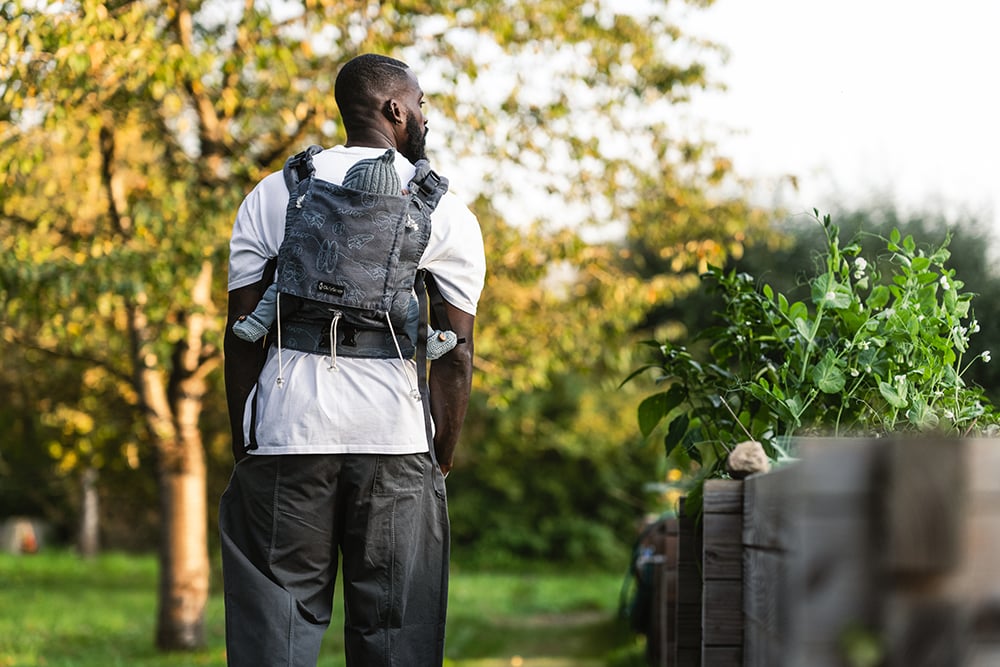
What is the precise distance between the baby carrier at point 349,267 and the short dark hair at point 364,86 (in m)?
0.20

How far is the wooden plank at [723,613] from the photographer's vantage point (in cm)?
235

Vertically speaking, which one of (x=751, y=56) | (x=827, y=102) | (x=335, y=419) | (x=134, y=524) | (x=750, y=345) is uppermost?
(x=751, y=56)

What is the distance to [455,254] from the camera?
2684mm

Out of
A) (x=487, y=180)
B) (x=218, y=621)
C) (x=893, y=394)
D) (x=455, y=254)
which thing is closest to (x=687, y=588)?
(x=893, y=394)

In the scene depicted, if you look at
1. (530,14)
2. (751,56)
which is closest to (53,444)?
(530,14)

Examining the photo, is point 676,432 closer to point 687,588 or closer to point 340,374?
point 687,588

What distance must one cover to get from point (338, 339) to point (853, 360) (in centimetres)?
118

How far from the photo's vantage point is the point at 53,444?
8.84m

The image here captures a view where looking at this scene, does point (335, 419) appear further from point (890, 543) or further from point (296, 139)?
point (296, 139)

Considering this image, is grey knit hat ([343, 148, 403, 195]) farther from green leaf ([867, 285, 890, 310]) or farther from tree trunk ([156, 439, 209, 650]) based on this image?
tree trunk ([156, 439, 209, 650])

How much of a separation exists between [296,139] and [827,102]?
3670mm

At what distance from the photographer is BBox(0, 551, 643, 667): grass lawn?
7.10 m

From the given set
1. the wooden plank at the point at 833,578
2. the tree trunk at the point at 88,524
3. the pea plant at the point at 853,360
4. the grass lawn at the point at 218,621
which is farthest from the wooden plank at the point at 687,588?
the tree trunk at the point at 88,524

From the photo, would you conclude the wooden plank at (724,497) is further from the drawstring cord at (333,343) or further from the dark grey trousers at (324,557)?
the drawstring cord at (333,343)
